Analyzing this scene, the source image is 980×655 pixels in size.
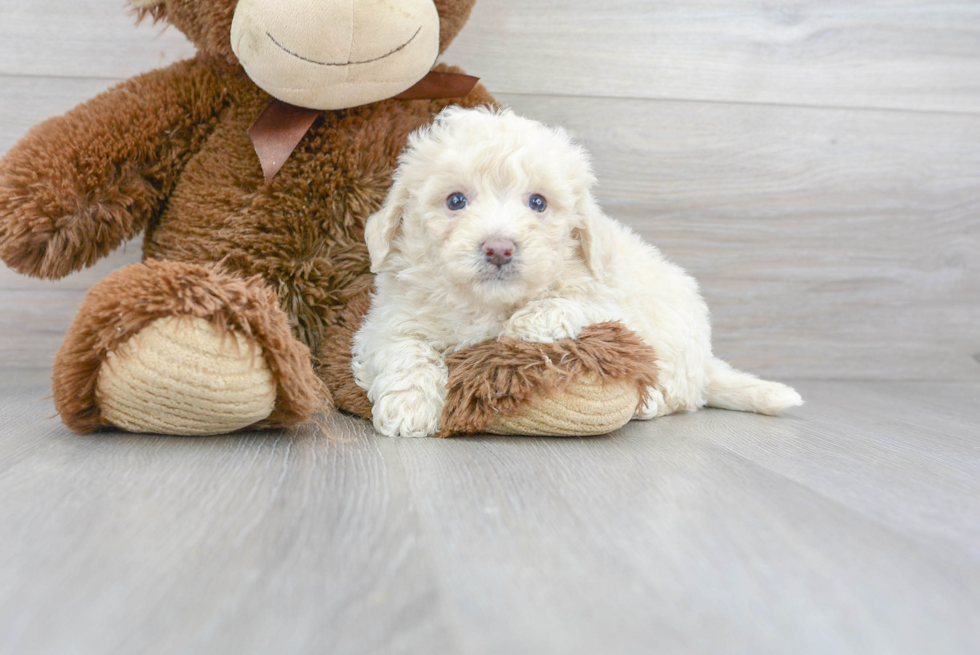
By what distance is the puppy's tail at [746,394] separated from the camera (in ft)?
4.06

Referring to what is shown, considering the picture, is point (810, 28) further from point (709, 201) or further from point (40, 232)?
point (40, 232)

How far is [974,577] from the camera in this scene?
59 centimetres

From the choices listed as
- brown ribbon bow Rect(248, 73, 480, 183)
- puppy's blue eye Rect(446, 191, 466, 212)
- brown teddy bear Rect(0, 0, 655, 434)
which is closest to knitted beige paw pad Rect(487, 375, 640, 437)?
brown teddy bear Rect(0, 0, 655, 434)

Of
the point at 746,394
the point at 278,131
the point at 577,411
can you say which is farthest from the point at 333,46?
the point at 746,394

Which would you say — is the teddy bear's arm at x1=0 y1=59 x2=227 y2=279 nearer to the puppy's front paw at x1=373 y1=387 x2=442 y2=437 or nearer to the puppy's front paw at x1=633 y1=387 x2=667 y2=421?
the puppy's front paw at x1=373 y1=387 x2=442 y2=437

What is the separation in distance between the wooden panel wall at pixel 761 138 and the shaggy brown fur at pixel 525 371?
661 mm

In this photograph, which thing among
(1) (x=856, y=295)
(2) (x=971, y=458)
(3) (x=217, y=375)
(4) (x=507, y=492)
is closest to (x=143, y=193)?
(3) (x=217, y=375)

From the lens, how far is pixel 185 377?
83cm

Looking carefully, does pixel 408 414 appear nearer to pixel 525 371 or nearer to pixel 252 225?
pixel 525 371

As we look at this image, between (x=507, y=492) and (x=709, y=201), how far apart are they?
105cm

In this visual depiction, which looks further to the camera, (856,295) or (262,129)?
(856,295)

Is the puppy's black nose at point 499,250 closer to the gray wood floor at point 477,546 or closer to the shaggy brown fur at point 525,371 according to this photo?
the shaggy brown fur at point 525,371

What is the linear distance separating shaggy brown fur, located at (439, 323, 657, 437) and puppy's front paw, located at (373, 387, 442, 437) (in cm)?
3

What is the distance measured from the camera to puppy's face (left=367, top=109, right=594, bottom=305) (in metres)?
0.94
